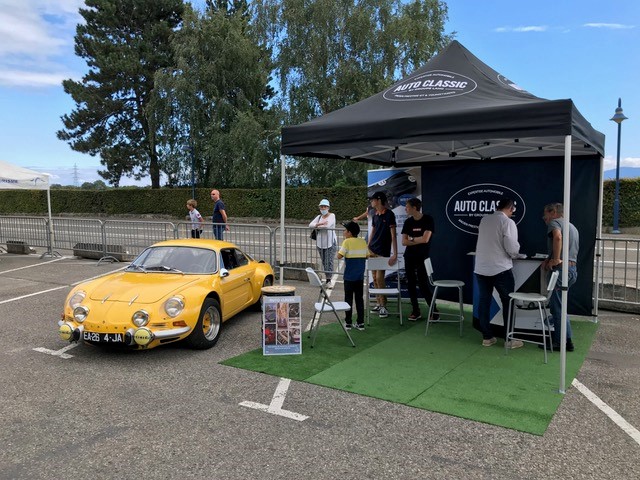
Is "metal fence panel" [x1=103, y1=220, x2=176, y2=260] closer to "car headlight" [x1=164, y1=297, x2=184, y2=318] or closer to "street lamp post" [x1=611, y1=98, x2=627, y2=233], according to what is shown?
"car headlight" [x1=164, y1=297, x2=184, y2=318]

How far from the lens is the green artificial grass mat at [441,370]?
14.6 ft

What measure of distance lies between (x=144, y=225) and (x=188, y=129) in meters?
21.3

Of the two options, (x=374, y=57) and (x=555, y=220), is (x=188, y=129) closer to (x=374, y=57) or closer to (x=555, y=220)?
(x=374, y=57)

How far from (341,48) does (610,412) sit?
28.2 m

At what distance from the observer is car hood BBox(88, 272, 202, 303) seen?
576 cm

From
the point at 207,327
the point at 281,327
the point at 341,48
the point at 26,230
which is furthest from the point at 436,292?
the point at 341,48

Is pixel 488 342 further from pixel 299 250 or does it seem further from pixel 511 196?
pixel 299 250

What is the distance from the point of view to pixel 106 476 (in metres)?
3.33

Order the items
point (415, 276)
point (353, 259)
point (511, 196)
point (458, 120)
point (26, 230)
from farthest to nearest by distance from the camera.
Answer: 1. point (26, 230)
2. point (511, 196)
3. point (415, 276)
4. point (353, 259)
5. point (458, 120)

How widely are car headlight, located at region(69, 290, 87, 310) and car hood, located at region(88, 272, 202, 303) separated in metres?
0.10

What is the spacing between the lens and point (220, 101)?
31828 millimetres

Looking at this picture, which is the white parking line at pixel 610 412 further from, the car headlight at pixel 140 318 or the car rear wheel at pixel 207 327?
the car headlight at pixel 140 318

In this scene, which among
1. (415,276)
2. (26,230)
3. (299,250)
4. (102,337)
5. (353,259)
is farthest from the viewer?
(26,230)

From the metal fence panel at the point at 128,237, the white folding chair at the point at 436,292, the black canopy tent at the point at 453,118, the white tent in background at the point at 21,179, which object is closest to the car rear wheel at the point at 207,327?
the black canopy tent at the point at 453,118
